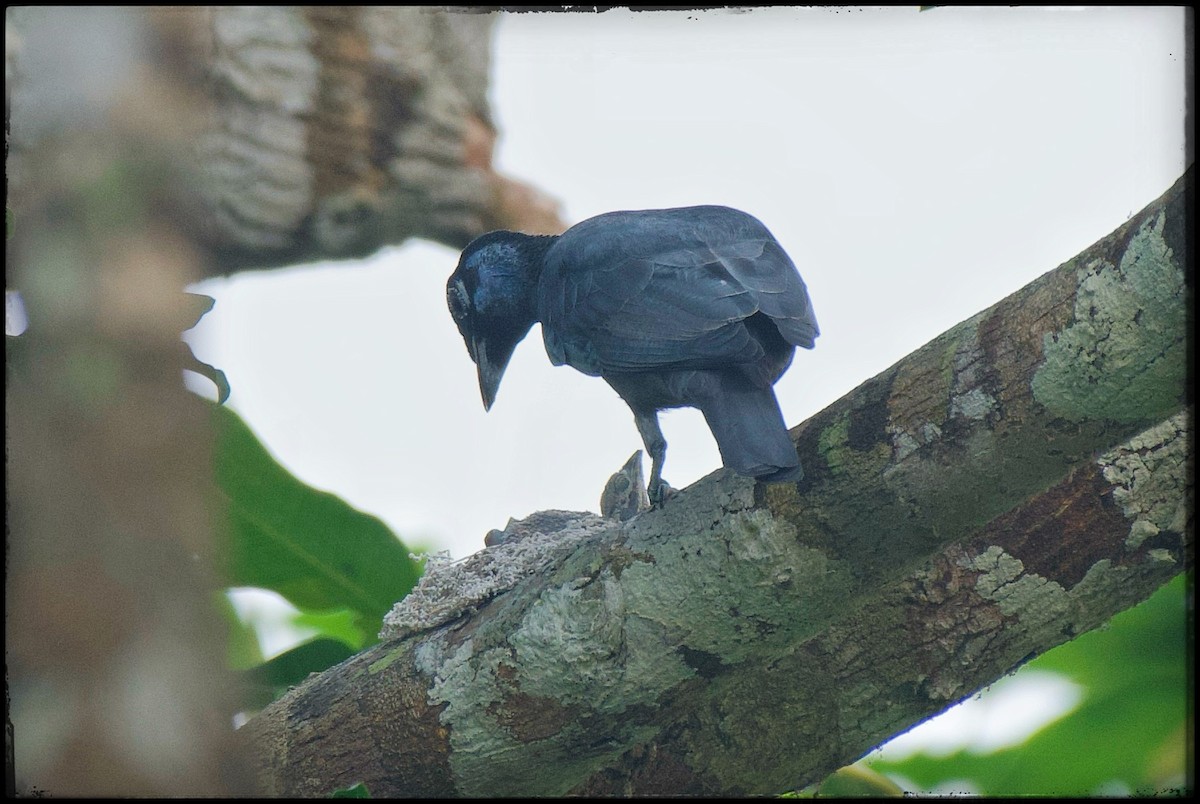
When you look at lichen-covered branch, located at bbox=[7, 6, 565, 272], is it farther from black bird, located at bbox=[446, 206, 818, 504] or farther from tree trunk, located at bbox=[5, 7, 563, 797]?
tree trunk, located at bbox=[5, 7, 563, 797]

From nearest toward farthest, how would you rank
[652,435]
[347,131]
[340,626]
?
[652,435] < [340,626] < [347,131]

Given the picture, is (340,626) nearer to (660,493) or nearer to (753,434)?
(660,493)

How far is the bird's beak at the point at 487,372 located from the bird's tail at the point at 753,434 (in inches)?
70.0

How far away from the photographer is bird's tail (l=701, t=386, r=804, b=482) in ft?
8.43

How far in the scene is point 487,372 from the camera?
468 cm

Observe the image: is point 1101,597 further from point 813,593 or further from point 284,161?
point 284,161

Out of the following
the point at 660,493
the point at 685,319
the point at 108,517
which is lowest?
the point at 108,517

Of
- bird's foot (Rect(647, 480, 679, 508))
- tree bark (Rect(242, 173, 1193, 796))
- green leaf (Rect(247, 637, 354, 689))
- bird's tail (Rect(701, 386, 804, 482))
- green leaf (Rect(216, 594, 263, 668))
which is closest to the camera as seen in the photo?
tree bark (Rect(242, 173, 1193, 796))

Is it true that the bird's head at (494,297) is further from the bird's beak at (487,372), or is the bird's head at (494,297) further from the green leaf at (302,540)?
the green leaf at (302,540)

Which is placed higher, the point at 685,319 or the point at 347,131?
the point at 347,131

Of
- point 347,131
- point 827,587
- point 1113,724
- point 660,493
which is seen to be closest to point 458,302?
point 347,131

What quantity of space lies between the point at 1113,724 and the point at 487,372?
2651 millimetres

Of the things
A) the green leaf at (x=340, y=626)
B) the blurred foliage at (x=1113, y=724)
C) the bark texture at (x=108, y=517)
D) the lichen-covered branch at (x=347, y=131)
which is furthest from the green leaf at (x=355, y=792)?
the lichen-covered branch at (x=347, y=131)

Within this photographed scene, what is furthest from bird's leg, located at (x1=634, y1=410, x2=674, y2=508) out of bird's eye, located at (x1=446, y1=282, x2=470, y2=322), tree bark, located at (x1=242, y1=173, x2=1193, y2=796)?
bird's eye, located at (x1=446, y1=282, x2=470, y2=322)
